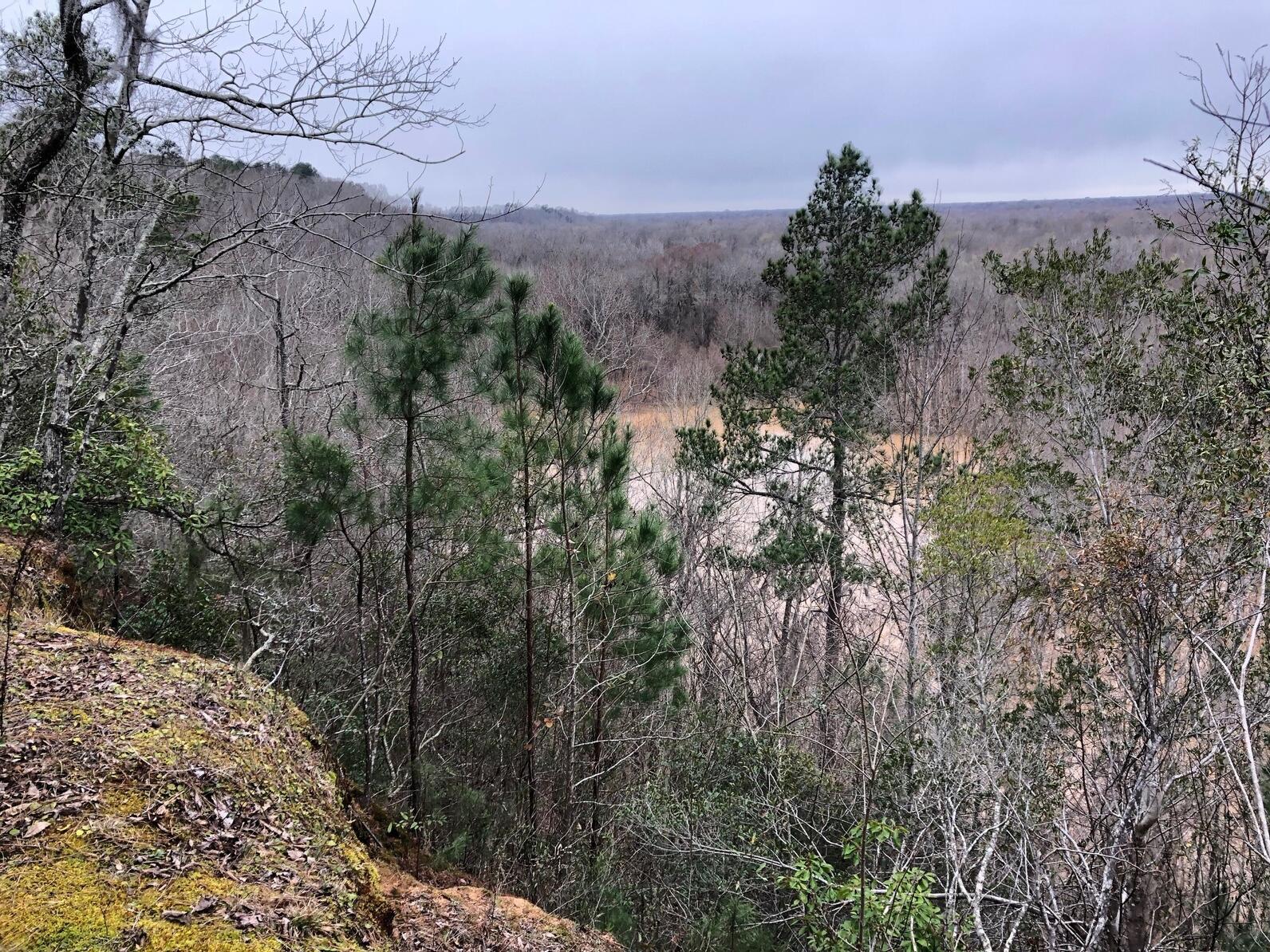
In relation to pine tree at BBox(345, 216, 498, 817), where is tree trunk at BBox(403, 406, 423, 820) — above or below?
below

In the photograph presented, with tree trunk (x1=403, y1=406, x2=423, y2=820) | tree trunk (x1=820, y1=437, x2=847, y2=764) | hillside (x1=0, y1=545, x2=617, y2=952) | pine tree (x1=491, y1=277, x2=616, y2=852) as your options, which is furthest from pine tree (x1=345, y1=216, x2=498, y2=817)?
tree trunk (x1=820, y1=437, x2=847, y2=764)

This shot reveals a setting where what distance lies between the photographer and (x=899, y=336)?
10.4 meters

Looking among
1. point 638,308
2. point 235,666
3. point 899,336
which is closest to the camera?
point 235,666

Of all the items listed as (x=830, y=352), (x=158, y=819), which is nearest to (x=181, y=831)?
(x=158, y=819)

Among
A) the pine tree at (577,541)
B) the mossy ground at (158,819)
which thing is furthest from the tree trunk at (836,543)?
the mossy ground at (158,819)

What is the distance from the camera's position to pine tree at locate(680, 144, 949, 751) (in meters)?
10.6

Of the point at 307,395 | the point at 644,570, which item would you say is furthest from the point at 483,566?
the point at 307,395

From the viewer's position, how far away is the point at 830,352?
1150cm

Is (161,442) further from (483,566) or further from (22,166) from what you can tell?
(483,566)

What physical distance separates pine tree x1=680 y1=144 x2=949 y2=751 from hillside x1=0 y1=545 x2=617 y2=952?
24.7 feet

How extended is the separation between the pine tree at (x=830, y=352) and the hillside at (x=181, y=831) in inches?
296

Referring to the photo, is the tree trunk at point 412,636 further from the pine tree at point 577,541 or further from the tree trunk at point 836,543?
the tree trunk at point 836,543

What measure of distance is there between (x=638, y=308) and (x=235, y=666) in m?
27.8

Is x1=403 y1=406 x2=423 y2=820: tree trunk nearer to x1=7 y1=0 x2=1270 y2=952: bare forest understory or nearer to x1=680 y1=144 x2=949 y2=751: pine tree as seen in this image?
x1=7 y1=0 x2=1270 y2=952: bare forest understory
